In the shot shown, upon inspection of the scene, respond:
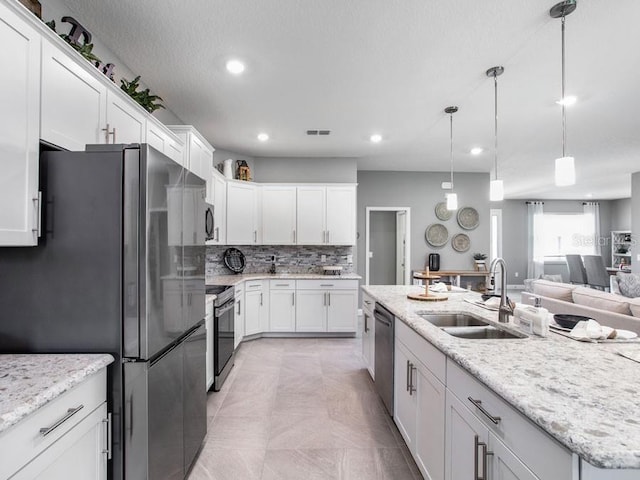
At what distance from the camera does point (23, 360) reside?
134 cm

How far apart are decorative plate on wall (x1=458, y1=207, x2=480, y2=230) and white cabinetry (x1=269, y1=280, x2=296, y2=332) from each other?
372 cm

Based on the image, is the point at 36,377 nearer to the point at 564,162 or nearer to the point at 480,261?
the point at 564,162

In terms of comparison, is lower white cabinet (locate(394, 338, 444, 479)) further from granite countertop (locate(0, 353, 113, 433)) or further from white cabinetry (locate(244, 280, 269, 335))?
white cabinetry (locate(244, 280, 269, 335))

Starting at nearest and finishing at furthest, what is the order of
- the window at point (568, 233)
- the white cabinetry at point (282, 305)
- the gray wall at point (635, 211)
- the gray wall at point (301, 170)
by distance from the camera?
the white cabinetry at point (282, 305) → the gray wall at point (301, 170) → the gray wall at point (635, 211) → the window at point (568, 233)

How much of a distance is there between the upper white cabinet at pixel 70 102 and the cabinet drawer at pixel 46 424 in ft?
3.32

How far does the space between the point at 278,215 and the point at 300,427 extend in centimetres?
320

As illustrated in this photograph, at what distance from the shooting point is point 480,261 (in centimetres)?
646

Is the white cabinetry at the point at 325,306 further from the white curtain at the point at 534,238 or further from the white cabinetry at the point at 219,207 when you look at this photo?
the white curtain at the point at 534,238

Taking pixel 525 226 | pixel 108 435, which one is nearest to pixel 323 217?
pixel 108 435

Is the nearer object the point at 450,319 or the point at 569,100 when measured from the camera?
the point at 450,319

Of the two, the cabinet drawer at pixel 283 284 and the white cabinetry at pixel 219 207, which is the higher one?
the white cabinetry at pixel 219 207

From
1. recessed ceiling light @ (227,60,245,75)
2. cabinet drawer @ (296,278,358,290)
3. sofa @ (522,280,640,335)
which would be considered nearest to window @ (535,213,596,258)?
sofa @ (522,280,640,335)

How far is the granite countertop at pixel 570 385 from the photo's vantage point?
808 mm

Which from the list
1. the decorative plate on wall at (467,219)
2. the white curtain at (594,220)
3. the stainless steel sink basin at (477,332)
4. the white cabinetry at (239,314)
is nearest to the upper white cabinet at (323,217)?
the white cabinetry at (239,314)
